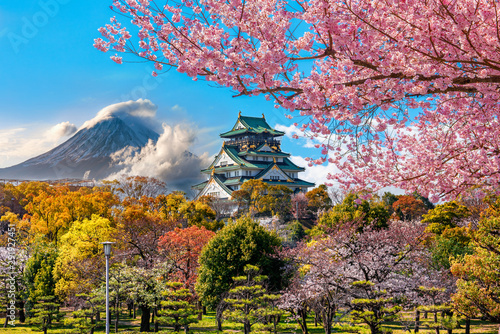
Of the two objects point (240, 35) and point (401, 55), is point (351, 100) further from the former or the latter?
point (240, 35)

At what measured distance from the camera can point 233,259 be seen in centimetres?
1773

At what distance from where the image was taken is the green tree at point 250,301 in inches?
608

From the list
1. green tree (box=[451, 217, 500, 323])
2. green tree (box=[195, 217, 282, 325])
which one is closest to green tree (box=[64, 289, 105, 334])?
green tree (box=[195, 217, 282, 325])

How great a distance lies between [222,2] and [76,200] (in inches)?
1015

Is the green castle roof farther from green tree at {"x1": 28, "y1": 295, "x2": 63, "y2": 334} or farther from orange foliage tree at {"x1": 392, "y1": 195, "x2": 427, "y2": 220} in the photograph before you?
green tree at {"x1": 28, "y1": 295, "x2": 63, "y2": 334}

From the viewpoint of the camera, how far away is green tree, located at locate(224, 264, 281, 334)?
15.5 metres

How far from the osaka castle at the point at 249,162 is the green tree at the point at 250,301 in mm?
36627

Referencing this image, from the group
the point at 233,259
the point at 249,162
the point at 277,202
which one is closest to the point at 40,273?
the point at 233,259

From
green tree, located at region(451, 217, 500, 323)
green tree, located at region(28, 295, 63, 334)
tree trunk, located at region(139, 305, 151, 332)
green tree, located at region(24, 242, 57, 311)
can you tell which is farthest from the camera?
green tree, located at region(24, 242, 57, 311)

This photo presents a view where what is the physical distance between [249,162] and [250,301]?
146ft

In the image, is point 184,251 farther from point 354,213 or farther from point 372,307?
point 354,213

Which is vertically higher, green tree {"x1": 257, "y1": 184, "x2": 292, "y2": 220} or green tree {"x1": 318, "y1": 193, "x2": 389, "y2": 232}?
green tree {"x1": 257, "y1": 184, "x2": 292, "y2": 220}

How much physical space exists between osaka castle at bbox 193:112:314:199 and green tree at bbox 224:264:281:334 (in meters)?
36.6

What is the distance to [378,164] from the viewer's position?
27.9ft
